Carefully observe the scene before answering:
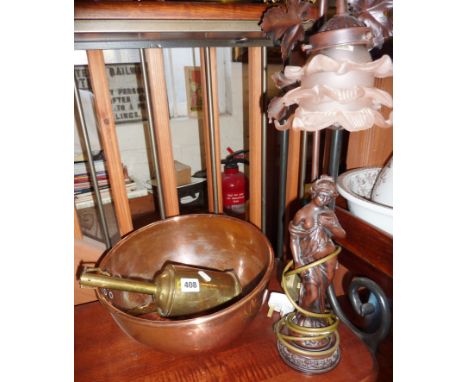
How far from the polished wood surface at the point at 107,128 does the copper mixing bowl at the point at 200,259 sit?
0.14 m

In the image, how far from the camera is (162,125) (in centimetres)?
76

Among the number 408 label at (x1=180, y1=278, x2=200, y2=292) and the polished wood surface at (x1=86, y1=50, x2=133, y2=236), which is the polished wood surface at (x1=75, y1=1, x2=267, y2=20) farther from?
the number 408 label at (x1=180, y1=278, x2=200, y2=292)

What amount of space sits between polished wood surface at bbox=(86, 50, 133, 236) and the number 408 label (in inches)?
12.1

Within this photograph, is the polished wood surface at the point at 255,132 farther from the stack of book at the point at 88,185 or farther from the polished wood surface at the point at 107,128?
the stack of book at the point at 88,185

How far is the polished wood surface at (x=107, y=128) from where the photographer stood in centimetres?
68

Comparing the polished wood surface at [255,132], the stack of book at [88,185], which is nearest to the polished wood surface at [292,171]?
the polished wood surface at [255,132]

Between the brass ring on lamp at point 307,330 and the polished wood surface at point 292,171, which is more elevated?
the polished wood surface at point 292,171

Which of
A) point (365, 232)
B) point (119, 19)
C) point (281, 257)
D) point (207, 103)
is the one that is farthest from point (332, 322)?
point (119, 19)

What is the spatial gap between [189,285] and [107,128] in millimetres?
405

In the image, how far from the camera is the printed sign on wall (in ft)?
5.65

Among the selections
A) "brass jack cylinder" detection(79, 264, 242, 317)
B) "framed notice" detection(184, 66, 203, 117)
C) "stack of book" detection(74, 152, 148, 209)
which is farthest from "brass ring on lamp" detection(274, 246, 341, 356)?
"framed notice" detection(184, 66, 203, 117)

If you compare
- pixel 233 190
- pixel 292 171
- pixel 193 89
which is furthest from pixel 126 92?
pixel 292 171

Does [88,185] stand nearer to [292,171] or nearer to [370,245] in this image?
[292,171]
